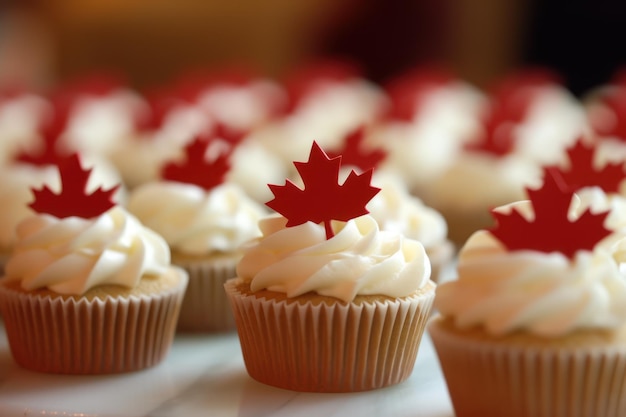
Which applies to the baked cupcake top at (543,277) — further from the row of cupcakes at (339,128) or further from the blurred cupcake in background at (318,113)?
the blurred cupcake in background at (318,113)

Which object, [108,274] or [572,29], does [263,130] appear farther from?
[572,29]

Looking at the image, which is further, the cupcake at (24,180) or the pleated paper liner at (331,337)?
the cupcake at (24,180)

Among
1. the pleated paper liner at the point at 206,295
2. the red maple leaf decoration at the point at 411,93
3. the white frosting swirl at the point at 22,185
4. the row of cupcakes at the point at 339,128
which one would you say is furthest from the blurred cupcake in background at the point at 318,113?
the pleated paper liner at the point at 206,295

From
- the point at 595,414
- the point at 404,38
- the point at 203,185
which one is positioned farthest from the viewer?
the point at 404,38

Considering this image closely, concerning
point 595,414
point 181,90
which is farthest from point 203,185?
point 181,90

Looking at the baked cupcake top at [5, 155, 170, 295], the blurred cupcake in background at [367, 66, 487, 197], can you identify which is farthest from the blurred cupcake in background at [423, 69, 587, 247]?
the baked cupcake top at [5, 155, 170, 295]

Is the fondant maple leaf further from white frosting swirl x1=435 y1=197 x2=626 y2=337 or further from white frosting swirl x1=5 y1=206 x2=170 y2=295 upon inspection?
white frosting swirl x1=435 y1=197 x2=626 y2=337

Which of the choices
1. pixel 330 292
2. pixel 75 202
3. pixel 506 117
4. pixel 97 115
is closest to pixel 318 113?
pixel 97 115
